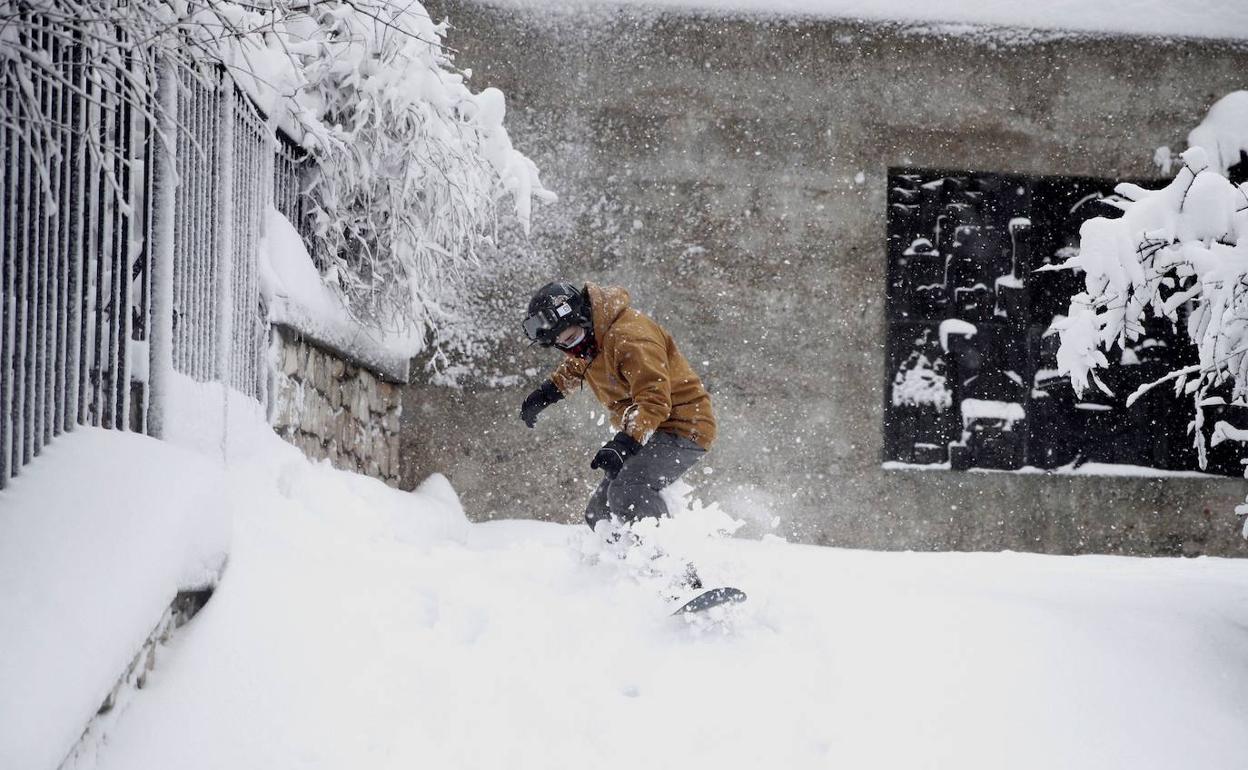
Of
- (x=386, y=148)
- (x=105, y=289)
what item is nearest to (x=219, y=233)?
(x=105, y=289)

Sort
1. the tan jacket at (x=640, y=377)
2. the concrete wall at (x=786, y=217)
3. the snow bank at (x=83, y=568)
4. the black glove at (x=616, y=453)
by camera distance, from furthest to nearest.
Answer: the concrete wall at (x=786, y=217) < the tan jacket at (x=640, y=377) < the black glove at (x=616, y=453) < the snow bank at (x=83, y=568)

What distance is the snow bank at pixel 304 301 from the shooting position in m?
4.25

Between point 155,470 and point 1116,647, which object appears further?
point 1116,647

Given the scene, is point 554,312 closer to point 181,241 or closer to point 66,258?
point 181,241

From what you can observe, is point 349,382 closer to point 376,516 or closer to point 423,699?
point 376,516

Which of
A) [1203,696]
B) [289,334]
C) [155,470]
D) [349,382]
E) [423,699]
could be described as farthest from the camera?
[349,382]

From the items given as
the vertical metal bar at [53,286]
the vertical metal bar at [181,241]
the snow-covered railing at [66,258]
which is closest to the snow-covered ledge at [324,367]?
the vertical metal bar at [181,241]

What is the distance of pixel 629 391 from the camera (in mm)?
4453

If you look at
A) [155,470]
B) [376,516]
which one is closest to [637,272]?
[376,516]

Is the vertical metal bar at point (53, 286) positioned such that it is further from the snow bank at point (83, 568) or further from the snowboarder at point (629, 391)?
the snowboarder at point (629, 391)

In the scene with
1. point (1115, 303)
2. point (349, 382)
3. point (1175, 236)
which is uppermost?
point (1175, 236)

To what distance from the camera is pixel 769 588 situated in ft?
13.4

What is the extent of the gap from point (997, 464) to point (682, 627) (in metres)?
4.19

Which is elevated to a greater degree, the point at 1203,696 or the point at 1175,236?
the point at 1175,236
